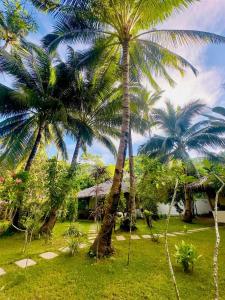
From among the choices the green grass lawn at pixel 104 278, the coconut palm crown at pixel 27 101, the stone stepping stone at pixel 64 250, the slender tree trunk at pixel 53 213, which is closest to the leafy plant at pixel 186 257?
the green grass lawn at pixel 104 278

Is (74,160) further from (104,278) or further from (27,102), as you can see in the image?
(104,278)

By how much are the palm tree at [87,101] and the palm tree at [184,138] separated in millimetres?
4949

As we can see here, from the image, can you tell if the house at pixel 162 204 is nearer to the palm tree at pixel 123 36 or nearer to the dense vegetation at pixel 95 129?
the dense vegetation at pixel 95 129

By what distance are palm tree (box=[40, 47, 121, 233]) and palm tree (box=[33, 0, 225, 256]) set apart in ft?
5.05

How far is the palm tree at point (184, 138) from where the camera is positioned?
1410 cm

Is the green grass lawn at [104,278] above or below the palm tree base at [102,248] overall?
below

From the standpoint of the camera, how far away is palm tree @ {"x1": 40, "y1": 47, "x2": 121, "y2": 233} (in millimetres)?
10617

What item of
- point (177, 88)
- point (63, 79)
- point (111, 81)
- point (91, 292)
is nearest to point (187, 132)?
point (177, 88)

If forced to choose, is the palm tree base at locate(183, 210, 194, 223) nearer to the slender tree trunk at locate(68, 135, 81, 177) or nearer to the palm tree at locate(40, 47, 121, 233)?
the palm tree at locate(40, 47, 121, 233)

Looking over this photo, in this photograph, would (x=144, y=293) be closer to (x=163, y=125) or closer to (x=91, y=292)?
(x=91, y=292)

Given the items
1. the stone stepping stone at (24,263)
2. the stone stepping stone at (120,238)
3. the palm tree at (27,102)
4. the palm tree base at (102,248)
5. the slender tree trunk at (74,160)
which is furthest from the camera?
the palm tree at (27,102)

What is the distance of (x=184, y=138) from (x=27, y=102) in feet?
35.4

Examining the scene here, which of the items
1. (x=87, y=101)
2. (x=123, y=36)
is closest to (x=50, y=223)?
(x=87, y=101)

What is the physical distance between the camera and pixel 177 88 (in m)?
10.3
